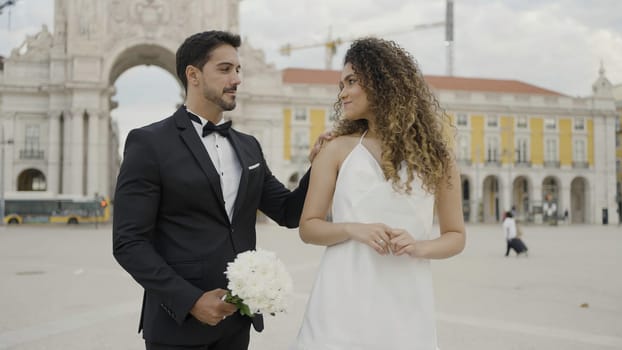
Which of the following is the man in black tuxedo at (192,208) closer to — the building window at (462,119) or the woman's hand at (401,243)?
the woman's hand at (401,243)

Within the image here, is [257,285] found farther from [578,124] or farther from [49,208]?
[578,124]

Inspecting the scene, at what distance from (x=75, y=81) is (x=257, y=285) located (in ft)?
129


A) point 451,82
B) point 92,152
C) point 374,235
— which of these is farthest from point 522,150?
point 374,235

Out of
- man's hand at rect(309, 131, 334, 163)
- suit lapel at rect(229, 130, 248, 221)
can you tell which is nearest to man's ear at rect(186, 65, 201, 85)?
suit lapel at rect(229, 130, 248, 221)

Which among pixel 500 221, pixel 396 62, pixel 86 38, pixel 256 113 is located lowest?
pixel 500 221

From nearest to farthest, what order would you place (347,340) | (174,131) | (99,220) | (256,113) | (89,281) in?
1. (347,340)
2. (174,131)
3. (89,281)
4. (99,220)
5. (256,113)

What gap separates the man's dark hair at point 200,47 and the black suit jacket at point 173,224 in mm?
237

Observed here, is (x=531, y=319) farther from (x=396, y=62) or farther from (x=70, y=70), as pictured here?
(x=70, y=70)

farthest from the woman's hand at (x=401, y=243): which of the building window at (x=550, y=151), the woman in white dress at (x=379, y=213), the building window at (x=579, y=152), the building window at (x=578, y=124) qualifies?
the building window at (x=578, y=124)

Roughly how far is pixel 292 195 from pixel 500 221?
48.4 metres

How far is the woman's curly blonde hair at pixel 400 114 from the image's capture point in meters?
2.29

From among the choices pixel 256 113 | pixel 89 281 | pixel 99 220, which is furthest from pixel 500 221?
pixel 89 281

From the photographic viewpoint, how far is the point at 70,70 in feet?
127

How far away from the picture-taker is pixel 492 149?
161 feet
